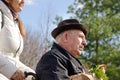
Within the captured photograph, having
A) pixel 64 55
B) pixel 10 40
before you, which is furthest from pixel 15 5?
pixel 64 55

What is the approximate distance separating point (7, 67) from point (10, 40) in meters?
0.26

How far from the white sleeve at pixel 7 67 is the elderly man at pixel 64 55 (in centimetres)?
23

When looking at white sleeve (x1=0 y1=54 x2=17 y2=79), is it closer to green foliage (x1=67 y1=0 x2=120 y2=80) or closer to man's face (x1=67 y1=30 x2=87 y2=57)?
man's face (x1=67 y1=30 x2=87 y2=57)

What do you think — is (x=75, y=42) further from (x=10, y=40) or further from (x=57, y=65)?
(x=10, y=40)

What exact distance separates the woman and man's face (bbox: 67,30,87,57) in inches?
16.2

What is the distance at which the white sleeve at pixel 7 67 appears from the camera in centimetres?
284

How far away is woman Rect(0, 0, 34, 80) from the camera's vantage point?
285 centimetres

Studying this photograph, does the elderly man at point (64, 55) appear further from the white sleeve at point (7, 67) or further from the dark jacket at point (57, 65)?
the white sleeve at point (7, 67)

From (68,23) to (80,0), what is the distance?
15.1m

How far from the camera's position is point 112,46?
16734 mm

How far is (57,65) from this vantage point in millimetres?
2619

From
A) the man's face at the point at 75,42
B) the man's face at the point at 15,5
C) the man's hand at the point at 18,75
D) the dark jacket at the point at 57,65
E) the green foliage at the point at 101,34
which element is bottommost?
the green foliage at the point at 101,34

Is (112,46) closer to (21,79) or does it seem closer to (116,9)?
(116,9)

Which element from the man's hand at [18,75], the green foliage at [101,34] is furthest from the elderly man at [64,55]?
the green foliage at [101,34]
